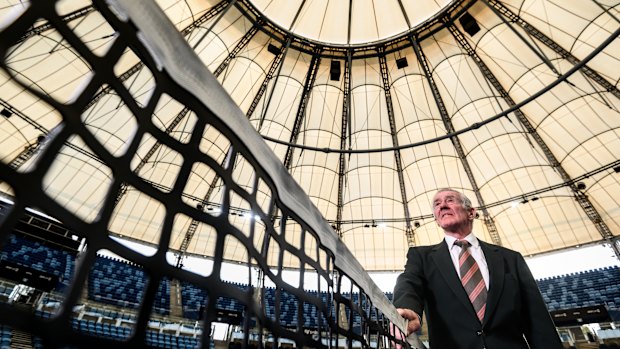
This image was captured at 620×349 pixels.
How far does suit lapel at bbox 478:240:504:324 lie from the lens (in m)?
2.31

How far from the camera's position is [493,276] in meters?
2.48

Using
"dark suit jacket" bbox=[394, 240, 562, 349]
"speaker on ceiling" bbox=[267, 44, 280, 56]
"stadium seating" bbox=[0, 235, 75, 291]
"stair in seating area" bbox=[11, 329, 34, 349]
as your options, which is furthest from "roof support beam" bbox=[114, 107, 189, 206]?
"dark suit jacket" bbox=[394, 240, 562, 349]

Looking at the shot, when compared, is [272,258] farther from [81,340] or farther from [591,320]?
[81,340]

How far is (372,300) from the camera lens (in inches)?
91.3

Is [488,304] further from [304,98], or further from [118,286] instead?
[118,286]

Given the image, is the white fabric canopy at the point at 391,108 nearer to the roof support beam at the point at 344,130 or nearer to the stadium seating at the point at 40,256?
the roof support beam at the point at 344,130

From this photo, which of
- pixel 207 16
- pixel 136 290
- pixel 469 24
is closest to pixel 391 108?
pixel 469 24

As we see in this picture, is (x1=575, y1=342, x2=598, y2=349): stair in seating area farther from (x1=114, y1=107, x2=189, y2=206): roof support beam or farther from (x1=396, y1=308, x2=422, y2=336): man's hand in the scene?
(x1=114, y1=107, x2=189, y2=206): roof support beam

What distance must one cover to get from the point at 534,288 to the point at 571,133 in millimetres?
16786

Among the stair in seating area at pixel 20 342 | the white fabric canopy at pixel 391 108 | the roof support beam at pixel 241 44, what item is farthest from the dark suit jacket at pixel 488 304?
the stair in seating area at pixel 20 342

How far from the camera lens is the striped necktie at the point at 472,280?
2400mm

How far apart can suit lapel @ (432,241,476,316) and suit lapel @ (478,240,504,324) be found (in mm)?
121

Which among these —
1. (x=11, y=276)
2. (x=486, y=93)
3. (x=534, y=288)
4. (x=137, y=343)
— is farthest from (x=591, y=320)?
(x=11, y=276)

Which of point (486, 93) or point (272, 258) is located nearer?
point (486, 93)
